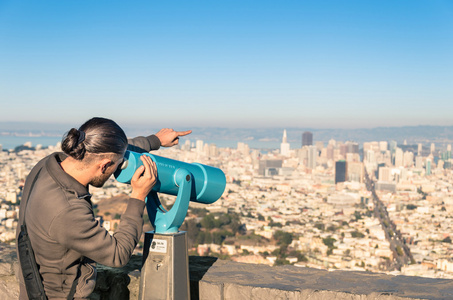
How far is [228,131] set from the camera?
6206cm

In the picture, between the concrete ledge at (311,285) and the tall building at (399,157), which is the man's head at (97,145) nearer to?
the concrete ledge at (311,285)

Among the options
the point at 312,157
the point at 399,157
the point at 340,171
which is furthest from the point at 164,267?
the point at 312,157

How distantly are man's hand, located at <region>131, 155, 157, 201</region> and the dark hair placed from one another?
0.39ft

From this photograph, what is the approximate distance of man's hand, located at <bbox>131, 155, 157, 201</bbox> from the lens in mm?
1449

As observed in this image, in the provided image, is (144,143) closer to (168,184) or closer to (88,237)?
(168,184)

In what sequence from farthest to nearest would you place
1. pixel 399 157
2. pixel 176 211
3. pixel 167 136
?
pixel 399 157, pixel 167 136, pixel 176 211

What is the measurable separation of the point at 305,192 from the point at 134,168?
4258cm

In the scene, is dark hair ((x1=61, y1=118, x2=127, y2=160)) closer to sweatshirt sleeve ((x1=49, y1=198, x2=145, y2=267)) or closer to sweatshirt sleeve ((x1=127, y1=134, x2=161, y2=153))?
sweatshirt sleeve ((x1=49, y1=198, x2=145, y2=267))

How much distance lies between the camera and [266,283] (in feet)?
6.08

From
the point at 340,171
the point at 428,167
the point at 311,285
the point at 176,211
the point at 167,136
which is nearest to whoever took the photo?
the point at 176,211

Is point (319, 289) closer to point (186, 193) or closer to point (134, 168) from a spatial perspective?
point (186, 193)

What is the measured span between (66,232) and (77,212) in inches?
2.2

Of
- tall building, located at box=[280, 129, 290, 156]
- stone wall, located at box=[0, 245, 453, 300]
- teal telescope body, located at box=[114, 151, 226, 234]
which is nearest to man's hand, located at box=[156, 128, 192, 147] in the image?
teal telescope body, located at box=[114, 151, 226, 234]

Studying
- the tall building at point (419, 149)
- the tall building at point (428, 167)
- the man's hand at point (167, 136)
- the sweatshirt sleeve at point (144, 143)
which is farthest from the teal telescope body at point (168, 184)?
the tall building at point (419, 149)
